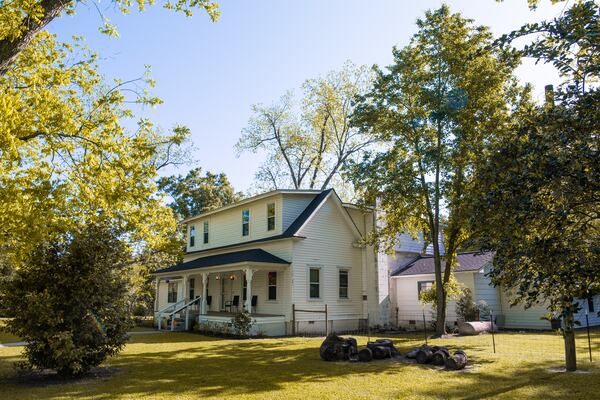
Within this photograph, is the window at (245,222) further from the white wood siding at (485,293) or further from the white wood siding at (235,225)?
the white wood siding at (485,293)

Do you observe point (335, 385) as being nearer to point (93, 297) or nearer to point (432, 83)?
point (93, 297)

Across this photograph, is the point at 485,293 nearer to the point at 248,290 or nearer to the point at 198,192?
the point at 248,290

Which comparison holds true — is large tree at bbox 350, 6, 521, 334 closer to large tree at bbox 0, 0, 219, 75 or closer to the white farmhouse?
the white farmhouse

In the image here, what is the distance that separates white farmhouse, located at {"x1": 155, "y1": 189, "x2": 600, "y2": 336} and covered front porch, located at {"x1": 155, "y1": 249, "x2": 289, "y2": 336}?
0.17 ft

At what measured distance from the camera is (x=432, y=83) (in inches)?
771

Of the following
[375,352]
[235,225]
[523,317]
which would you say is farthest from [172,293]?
[523,317]

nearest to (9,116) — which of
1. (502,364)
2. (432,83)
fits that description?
(502,364)

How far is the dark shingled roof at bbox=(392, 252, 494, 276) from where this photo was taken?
925 inches

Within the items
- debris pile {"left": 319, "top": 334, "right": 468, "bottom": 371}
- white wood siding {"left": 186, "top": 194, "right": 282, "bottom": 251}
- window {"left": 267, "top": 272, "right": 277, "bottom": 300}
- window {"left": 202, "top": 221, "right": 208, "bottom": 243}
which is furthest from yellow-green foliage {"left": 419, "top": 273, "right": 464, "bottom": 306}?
window {"left": 202, "top": 221, "right": 208, "bottom": 243}

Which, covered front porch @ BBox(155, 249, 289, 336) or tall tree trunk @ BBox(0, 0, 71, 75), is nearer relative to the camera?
tall tree trunk @ BBox(0, 0, 71, 75)

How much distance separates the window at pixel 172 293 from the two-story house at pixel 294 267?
4.68 meters

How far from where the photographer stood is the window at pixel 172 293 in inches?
1257

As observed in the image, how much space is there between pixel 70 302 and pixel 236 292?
16319 millimetres

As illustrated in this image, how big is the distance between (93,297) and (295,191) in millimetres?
15060
